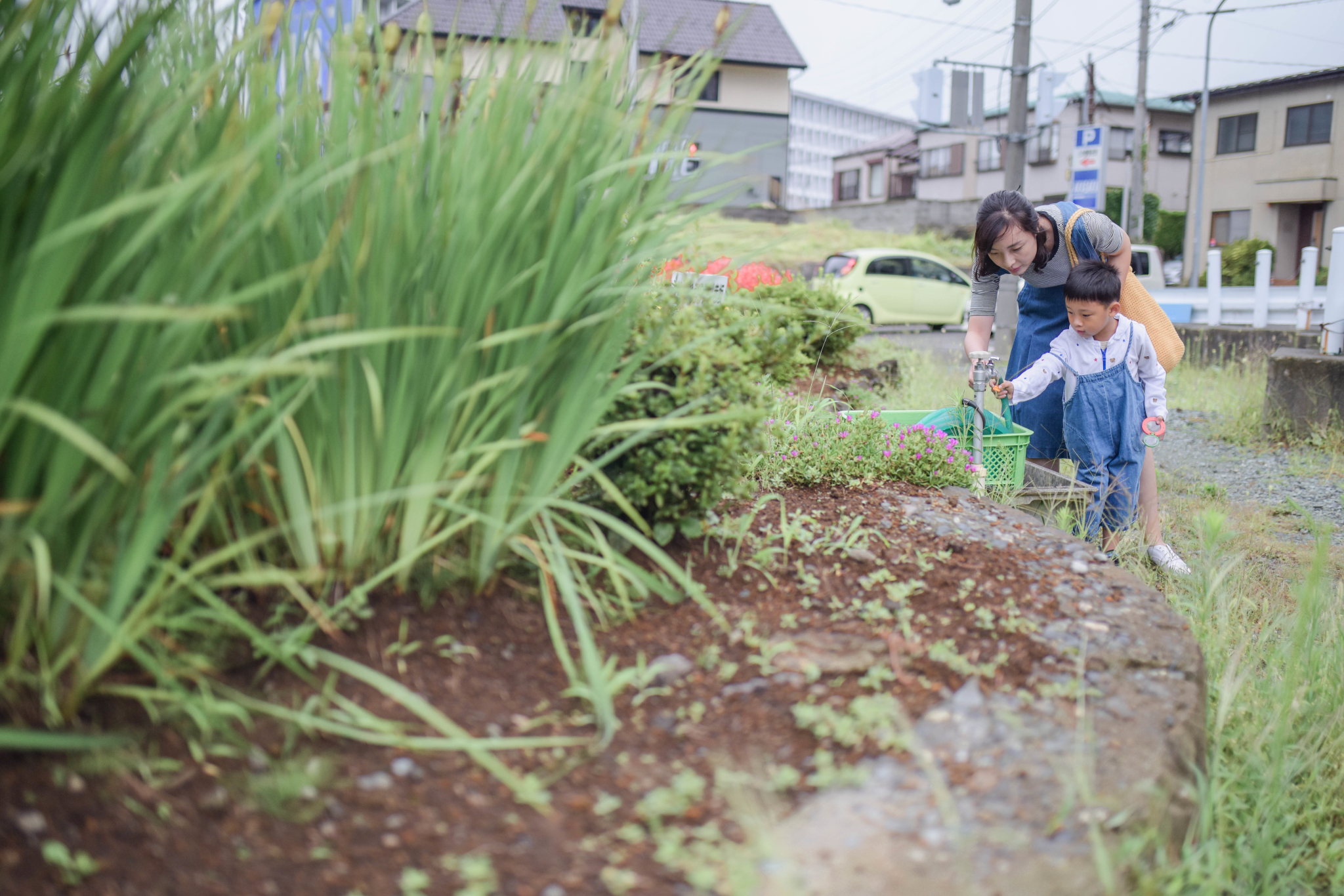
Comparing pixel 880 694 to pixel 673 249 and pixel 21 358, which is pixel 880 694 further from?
pixel 21 358

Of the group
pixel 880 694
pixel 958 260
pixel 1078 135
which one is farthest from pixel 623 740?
pixel 958 260

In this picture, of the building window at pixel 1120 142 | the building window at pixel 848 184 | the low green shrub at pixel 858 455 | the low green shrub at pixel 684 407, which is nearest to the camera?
the low green shrub at pixel 684 407

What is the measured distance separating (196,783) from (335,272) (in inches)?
33.3

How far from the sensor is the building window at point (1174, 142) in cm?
4028

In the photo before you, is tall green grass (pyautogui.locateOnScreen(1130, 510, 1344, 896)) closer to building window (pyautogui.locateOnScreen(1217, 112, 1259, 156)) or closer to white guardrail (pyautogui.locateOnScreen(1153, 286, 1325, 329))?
white guardrail (pyautogui.locateOnScreen(1153, 286, 1325, 329))

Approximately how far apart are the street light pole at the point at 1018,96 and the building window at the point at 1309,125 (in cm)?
2326

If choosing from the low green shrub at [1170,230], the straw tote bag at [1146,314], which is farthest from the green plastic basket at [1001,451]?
the low green shrub at [1170,230]

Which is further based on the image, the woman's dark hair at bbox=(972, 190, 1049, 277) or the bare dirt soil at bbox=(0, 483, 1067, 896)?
the woman's dark hair at bbox=(972, 190, 1049, 277)

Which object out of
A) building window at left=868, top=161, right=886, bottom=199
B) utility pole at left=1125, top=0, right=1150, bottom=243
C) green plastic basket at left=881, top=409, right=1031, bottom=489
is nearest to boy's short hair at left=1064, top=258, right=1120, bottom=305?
green plastic basket at left=881, top=409, right=1031, bottom=489

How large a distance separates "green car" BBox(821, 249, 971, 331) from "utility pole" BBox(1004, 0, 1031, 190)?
383 centimetres

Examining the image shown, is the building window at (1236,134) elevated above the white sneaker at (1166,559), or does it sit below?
above

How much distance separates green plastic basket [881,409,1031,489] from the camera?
3.73 meters

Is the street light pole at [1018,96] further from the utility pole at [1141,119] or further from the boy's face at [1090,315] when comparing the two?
the utility pole at [1141,119]

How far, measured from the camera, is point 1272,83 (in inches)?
1224
